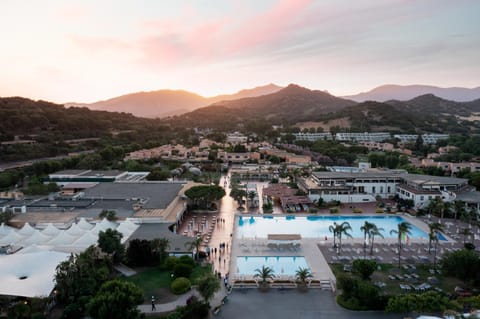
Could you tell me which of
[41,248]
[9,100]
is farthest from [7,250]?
[9,100]

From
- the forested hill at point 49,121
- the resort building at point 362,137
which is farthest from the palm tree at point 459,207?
the forested hill at point 49,121

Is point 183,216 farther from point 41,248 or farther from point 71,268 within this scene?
point 71,268

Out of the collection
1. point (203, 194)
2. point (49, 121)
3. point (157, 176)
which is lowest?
point (203, 194)

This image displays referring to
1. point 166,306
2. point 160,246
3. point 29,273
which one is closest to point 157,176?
point 160,246

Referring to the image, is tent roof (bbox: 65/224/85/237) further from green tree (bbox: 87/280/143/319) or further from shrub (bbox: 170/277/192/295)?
green tree (bbox: 87/280/143/319)

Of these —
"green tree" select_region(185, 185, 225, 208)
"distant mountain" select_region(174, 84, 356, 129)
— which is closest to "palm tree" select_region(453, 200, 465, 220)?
"green tree" select_region(185, 185, 225, 208)

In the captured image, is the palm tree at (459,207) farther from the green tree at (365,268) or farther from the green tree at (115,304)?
the green tree at (115,304)

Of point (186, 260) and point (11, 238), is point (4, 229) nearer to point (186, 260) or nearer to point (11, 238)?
point (11, 238)
